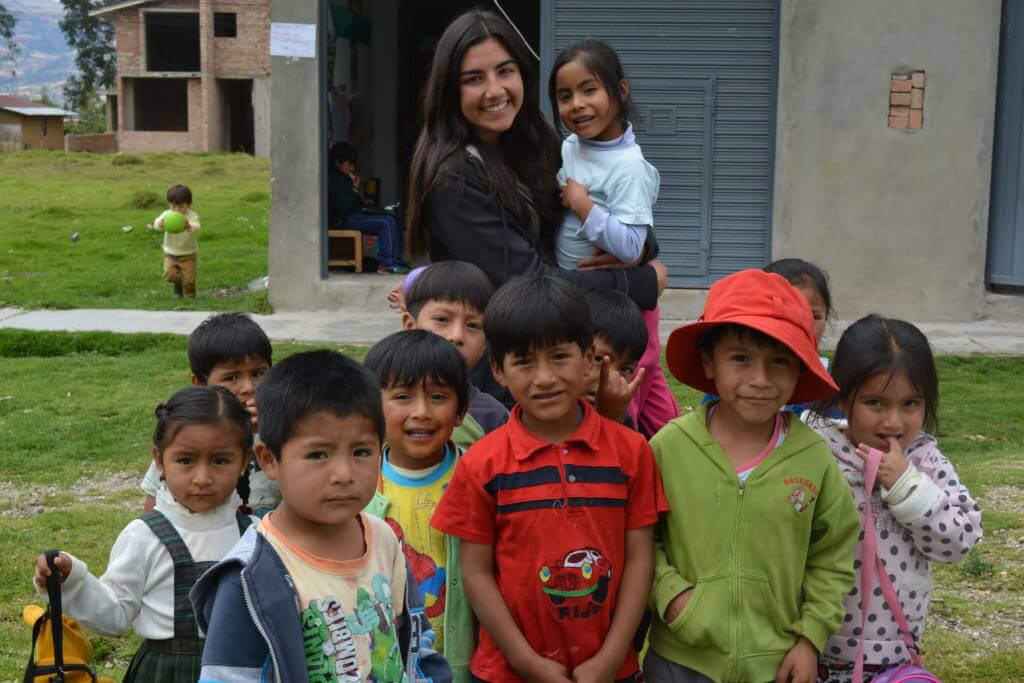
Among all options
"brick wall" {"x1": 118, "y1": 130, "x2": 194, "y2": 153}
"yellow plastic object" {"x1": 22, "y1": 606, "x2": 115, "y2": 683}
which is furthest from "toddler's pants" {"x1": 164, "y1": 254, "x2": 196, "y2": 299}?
"brick wall" {"x1": 118, "y1": 130, "x2": 194, "y2": 153}

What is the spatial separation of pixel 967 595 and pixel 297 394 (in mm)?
3259

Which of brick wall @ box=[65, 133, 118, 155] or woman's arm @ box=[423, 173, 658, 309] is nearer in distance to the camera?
woman's arm @ box=[423, 173, 658, 309]

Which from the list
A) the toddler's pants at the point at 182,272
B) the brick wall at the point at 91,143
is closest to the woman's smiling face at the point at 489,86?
the toddler's pants at the point at 182,272

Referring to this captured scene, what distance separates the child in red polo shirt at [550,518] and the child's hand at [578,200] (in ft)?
1.64

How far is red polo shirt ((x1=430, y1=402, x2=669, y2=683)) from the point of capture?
2494 millimetres

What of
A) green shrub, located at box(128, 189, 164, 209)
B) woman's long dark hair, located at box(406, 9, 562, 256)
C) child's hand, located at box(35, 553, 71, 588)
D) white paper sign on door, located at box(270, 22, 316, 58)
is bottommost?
child's hand, located at box(35, 553, 71, 588)

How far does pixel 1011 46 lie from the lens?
9266mm

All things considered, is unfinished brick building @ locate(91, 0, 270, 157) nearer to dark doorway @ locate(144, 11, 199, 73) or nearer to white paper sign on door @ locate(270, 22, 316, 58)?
dark doorway @ locate(144, 11, 199, 73)

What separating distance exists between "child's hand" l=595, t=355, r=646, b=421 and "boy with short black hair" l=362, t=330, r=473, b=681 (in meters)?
0.32

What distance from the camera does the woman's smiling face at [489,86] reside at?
299 cm

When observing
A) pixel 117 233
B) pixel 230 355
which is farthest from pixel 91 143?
pixel 230 355

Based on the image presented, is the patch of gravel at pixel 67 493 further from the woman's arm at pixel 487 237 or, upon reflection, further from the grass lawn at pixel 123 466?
the woman's arm at pixel 487 237

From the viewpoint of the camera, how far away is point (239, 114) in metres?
41.4

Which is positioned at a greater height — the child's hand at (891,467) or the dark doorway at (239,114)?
the dark doorway at (239,114)
